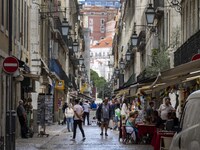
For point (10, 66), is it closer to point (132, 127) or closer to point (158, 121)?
point (158, 121)

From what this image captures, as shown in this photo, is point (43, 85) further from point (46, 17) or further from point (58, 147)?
point (58, 147)

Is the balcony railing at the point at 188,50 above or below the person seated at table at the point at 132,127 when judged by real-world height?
above

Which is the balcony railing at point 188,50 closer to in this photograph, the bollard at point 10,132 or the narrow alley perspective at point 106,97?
the narrow alley perspective at point 106,97

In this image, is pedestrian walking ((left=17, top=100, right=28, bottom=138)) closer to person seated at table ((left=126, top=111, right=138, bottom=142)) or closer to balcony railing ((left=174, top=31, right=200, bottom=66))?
person seated at table ((left=126, top=111, right=138, bottom=142))

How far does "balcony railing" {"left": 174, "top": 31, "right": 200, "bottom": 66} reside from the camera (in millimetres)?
24195

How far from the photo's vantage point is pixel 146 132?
79.5ft

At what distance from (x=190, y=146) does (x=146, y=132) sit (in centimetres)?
1460

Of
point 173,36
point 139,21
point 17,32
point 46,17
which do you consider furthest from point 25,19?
point 139,21

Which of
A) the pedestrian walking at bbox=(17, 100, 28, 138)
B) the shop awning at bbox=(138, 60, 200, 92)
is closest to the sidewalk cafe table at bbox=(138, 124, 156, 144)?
the shop awning at bbox=(138, 60, 200, 92)

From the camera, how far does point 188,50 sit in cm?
2634

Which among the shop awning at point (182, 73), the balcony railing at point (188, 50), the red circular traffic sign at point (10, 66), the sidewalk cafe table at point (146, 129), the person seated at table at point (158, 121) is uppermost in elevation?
the balcony railing at point (188, 50)

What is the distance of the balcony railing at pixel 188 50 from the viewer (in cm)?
2420

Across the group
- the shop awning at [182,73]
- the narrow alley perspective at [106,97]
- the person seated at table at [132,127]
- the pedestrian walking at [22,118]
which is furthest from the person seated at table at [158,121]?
the pedestrian walking at [22,118]

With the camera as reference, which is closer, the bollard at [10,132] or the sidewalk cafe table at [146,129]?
the bollard at [10,132]
